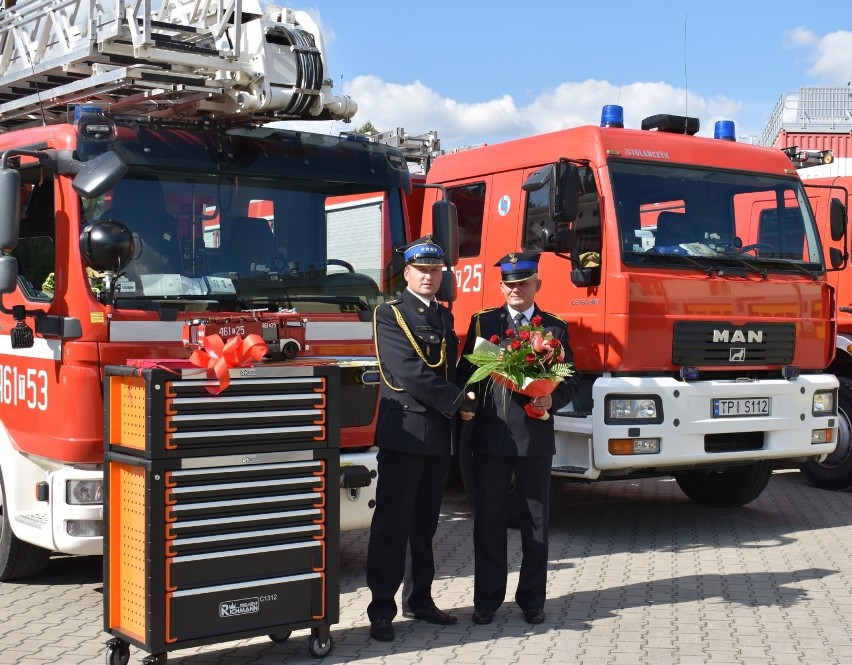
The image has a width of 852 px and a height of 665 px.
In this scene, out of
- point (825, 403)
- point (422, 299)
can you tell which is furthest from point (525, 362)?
point (825, 403)

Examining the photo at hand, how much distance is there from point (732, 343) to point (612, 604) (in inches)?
97.9

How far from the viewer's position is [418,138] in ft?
33.1

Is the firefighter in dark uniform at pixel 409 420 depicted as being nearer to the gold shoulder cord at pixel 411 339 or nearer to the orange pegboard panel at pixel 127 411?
the gold shoulder cord at pixel 411 339

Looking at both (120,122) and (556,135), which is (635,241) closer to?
(556,135)

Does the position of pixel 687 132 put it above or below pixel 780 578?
above

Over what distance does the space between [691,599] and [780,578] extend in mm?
868

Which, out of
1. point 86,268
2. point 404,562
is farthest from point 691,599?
point 86,268

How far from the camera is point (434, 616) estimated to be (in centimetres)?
613

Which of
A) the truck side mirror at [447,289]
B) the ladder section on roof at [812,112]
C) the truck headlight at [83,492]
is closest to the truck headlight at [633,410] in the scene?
the truck side mirror at [447,289]

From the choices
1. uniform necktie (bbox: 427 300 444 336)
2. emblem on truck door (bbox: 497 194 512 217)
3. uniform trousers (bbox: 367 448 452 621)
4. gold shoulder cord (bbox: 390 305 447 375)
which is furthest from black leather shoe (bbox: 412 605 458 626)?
emblem on truck door (bbox: 497 194 512 217)

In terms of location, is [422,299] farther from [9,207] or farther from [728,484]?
[728,484]

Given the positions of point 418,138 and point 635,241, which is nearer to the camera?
point 635,241

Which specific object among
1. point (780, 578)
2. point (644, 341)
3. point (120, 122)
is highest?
point (120, 122)

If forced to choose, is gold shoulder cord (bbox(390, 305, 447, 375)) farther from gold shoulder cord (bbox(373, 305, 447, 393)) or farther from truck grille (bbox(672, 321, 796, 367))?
truck grille (bbox(672, 321, 796, 367))
